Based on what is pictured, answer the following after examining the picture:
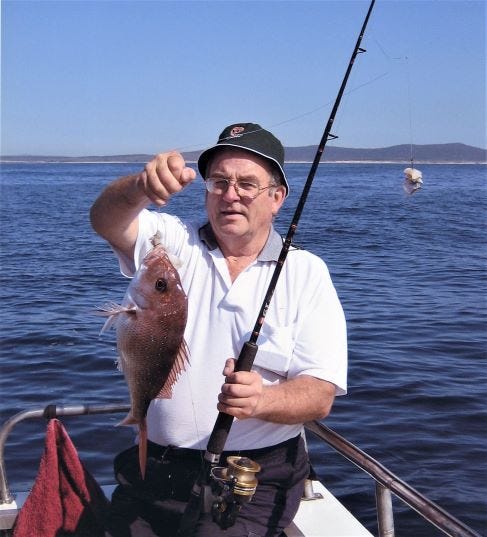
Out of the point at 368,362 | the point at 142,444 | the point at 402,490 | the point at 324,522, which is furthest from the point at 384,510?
the point at 368,362

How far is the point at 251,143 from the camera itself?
3.34 metres

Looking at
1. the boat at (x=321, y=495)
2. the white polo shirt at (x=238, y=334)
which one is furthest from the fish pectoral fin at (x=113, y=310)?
the boat at (x=321, y=495)

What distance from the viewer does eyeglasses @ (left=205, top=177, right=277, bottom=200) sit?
11.0ft

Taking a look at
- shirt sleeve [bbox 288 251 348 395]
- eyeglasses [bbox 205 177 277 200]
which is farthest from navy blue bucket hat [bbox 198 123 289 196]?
shirt sleeve [bbox 288 251 348 395]

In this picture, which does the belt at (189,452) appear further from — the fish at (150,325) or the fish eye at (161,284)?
the fish eye at (161,284)

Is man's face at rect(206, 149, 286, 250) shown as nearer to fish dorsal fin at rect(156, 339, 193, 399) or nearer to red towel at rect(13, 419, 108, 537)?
fish dorsal fin at rect(156, 339, 193, 399)

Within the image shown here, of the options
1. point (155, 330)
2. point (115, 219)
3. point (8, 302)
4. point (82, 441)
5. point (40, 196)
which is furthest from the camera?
point (40, 196)

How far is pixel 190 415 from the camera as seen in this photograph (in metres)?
3.25

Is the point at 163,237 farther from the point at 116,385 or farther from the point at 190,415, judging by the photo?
the point at 116,385

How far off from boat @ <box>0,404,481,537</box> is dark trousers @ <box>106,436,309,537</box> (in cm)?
32

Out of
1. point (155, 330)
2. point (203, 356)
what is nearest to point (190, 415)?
point (203, 356)

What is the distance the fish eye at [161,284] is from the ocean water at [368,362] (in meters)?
4.20

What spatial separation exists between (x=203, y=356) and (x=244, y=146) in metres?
0.97

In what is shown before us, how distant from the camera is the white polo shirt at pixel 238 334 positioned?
325 cm
